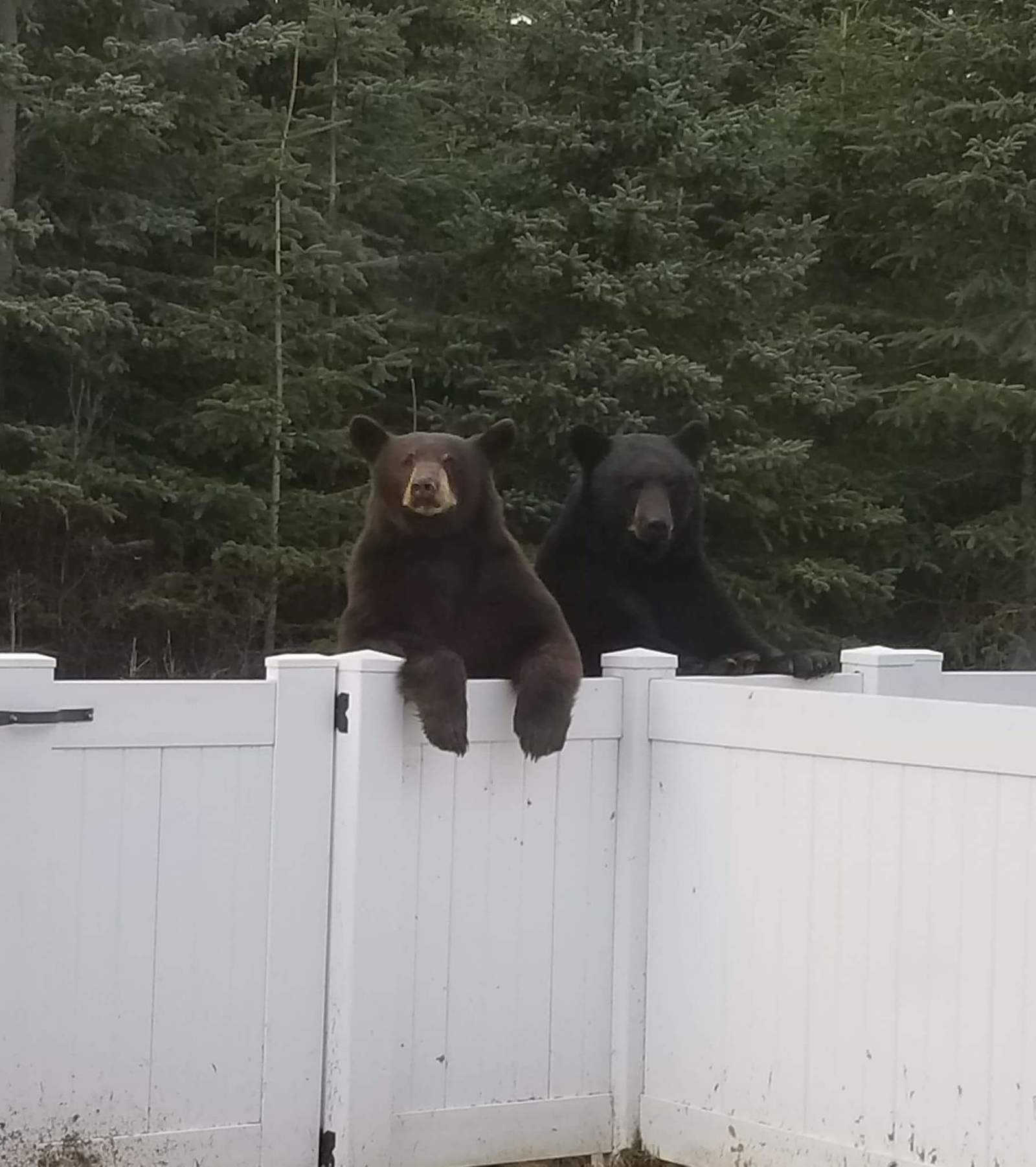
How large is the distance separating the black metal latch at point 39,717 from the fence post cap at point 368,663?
0.58 m

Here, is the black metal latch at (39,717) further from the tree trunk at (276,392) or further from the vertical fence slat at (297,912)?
the tree trunk at (276,392)

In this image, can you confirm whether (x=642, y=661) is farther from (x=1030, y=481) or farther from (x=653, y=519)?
(x=1030, y=481)

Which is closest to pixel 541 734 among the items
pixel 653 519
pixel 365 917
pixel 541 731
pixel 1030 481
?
pixel 541 731

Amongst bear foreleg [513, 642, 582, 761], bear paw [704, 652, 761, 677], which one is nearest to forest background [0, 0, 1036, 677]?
bear paw [704, 652, 761, 677]

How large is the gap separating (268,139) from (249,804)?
8754 mm

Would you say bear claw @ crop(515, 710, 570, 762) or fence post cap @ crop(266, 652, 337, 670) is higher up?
fence post cap @ crop(266, 652, 337, 670)

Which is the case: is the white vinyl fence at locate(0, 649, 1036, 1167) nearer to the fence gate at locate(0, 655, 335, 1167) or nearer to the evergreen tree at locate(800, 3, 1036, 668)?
the fence gate at locate(0, 655, 335, 1167)

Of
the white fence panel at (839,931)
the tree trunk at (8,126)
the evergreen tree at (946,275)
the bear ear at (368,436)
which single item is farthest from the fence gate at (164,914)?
the evergreen tree at (946,275)

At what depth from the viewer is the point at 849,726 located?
357cm

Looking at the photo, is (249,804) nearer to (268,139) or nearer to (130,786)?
(130,786)

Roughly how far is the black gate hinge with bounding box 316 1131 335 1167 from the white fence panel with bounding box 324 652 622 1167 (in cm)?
3

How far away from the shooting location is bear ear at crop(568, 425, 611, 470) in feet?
17.8

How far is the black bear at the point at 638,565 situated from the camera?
5.14 m

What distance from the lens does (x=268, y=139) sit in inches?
452
